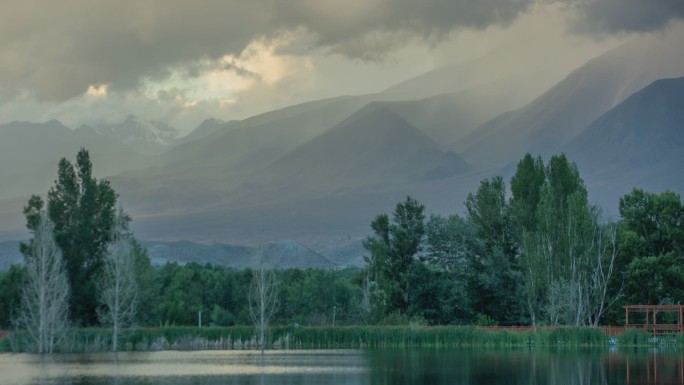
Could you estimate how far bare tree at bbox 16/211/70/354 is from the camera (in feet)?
206

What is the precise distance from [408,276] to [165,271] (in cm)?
2697

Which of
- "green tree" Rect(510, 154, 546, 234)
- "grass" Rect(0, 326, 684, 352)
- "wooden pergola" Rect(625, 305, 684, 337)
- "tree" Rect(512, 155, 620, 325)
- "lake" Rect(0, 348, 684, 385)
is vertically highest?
"green tree" Rect(510, 154, 546, 234)

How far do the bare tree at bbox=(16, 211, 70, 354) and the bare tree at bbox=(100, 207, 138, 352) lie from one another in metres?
2.94

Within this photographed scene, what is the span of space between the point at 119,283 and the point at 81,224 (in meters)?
6.51

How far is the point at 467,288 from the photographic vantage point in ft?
253

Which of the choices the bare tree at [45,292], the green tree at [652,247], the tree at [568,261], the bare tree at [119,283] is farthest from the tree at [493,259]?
the bare tree at [45,292]

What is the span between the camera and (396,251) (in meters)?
78.7

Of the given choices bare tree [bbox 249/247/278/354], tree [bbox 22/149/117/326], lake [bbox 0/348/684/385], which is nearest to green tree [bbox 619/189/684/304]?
lake [bbox 0/348/684/385]

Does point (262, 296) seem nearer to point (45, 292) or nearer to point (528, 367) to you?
point (45, 292)

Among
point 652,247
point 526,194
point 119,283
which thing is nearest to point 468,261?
point 526,194

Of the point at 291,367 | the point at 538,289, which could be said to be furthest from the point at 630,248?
the point at 291,367

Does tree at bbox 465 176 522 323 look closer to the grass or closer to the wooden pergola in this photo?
the grass

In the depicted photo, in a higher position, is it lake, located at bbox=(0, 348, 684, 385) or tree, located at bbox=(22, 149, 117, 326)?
tree, located at bbox=(22, 149, 117, 326)

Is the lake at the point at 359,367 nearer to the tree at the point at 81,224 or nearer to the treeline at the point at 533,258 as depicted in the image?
the tree at the point at 81,224
